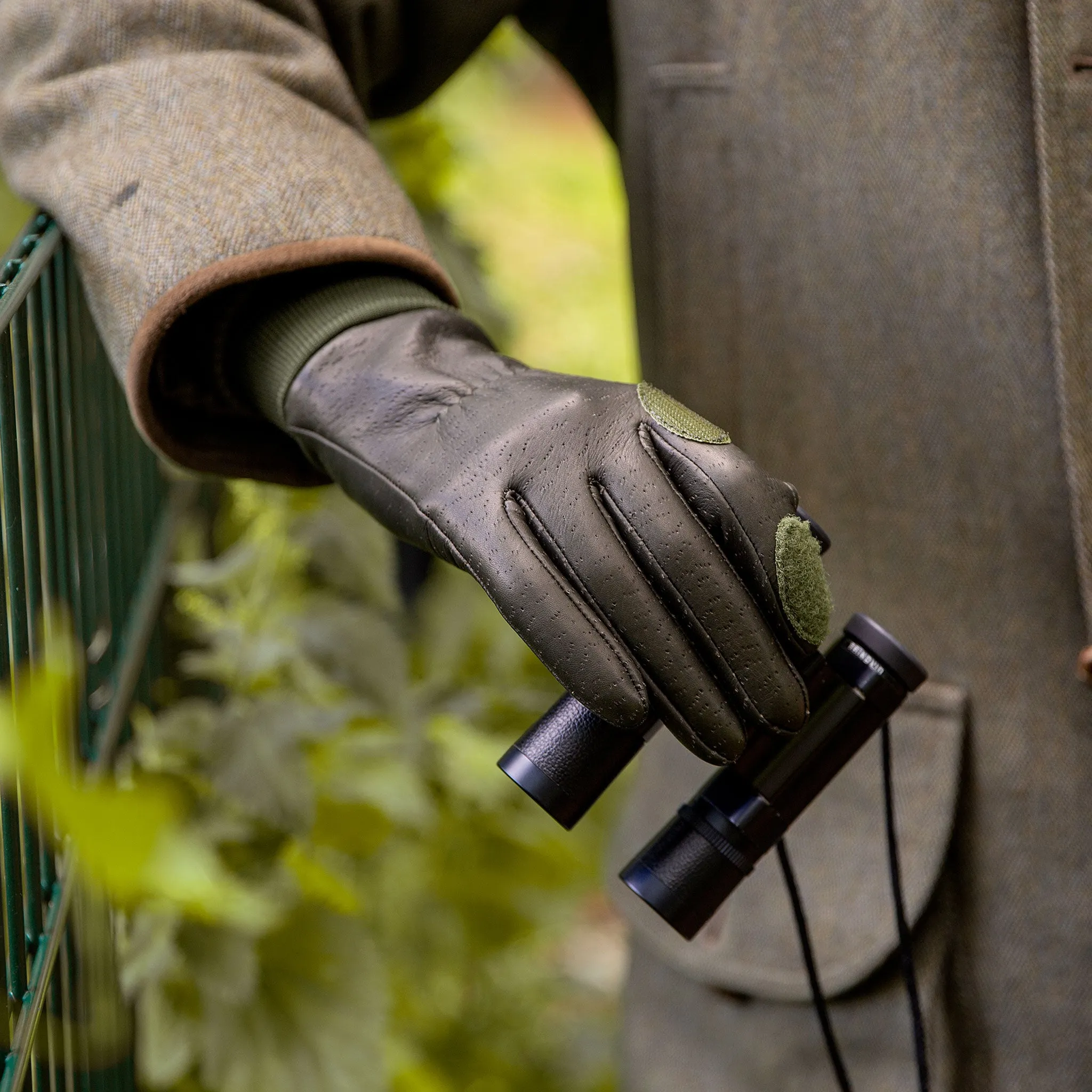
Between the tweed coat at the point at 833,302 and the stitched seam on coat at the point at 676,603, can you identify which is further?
the tweed coat at the point at 833,302

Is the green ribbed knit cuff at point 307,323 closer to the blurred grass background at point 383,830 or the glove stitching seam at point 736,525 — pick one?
the glove stitching seam at point 736,525

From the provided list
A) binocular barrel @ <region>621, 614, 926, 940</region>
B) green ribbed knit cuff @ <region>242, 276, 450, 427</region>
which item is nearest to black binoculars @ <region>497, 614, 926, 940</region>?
binocular barrel @ <region>621, 614, 926, 940</region>

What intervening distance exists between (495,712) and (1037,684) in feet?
2.33

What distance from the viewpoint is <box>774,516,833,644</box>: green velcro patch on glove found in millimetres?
509

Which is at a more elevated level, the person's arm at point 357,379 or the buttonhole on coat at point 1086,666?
the person's arm at point 357,379

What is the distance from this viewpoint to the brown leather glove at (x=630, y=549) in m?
0.51

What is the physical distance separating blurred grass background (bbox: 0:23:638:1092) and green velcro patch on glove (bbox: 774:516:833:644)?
49 cm

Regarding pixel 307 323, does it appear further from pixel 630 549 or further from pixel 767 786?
pixel 767 786

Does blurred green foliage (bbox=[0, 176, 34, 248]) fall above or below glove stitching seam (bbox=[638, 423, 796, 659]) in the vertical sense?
above

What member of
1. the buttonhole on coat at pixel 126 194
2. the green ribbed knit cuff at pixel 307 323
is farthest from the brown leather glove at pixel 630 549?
the buttonhole on coat at pixel 126 194

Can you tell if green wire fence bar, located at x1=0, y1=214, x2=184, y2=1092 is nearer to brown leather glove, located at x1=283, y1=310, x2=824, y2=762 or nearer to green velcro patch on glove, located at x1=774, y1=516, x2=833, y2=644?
brown leather glove, located at x1=283, y1=310, x2=824, y2=762

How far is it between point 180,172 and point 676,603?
0.38 metres

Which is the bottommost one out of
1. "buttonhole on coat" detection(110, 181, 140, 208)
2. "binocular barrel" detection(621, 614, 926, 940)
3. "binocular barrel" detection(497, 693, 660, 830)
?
"binocular barrel" detection(621, 614, 926, 940)

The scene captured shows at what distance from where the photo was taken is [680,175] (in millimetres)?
851
